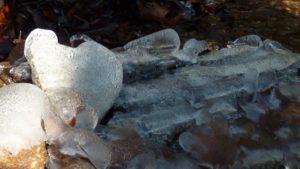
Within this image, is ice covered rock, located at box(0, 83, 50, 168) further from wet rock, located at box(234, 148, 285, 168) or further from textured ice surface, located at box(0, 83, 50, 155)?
wet rock, located at box(234, 148, 285, 168)

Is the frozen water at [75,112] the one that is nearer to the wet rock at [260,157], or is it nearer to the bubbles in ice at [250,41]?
the wet rock at [260,157]

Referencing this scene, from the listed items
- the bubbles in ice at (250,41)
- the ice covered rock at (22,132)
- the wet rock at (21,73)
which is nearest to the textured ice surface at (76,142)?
the ice covered rock at (22,132)

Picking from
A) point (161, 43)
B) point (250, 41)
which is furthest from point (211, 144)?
point (250, 41)

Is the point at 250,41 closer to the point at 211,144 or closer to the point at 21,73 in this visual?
the point at 211,144

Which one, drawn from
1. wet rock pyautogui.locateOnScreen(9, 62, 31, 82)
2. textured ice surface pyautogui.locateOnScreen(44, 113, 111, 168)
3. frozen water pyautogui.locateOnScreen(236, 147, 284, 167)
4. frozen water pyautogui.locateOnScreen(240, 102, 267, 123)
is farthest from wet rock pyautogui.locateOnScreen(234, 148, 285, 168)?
wet rock pyautogui.locateOnScreen(9, 62, 31, 82)

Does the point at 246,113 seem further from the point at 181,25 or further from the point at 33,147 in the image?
the point at 181,25

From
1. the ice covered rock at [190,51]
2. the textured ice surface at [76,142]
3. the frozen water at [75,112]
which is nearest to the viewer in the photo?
the textured ice surface at [76,142]

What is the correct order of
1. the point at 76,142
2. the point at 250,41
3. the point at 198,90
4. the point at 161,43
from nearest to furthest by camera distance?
the point at 76,142 → the point at 198,90 → the point at 161,43 → the point at 250,41
